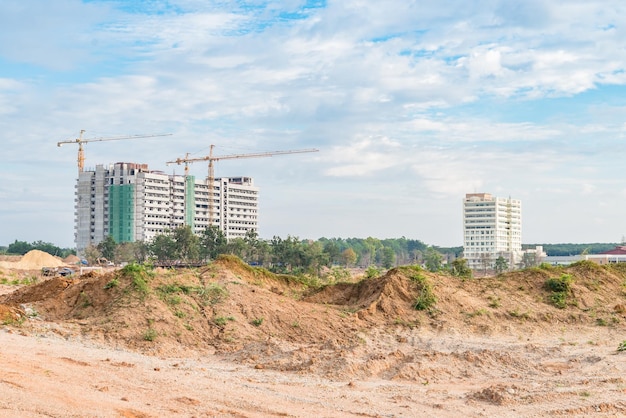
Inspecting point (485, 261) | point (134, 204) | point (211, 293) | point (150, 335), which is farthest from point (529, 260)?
point (150, 335)

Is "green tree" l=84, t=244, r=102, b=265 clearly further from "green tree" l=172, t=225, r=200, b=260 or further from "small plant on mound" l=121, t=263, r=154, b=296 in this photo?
"small plant on mound" l=121, t=263, r=154, b=296

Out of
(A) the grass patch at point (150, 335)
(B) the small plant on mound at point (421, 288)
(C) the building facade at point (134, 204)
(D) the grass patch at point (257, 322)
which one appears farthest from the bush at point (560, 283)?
(C) the building facade at point (134, 204)

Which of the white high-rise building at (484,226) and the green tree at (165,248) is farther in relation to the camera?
the white high-rise building at (484,226)

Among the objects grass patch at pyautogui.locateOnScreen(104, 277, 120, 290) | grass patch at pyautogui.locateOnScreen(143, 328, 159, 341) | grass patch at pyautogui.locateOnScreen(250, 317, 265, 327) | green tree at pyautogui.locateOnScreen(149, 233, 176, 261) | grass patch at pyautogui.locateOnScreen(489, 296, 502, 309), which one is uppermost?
green tree at pyautogui.locateOnScreen(149, 233, 176, 261)

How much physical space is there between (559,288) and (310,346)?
12.9 m

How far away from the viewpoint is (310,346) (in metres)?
21.1

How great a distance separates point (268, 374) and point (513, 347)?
863 cm

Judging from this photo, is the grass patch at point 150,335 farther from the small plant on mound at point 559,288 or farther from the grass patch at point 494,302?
the small plant on mound at point 559,288

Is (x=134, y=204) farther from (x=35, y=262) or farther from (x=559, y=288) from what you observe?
(x=559, y=288)

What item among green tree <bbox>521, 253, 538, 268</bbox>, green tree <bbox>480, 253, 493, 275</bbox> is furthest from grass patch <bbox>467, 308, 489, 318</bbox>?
green tree <bbox>521, 253, 538, 268</bbox>

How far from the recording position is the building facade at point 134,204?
16525cm

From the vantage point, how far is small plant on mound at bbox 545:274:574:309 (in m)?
28.9

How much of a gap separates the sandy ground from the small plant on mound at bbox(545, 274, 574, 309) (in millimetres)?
7854

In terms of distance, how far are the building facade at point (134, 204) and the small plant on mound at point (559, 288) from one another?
133m
